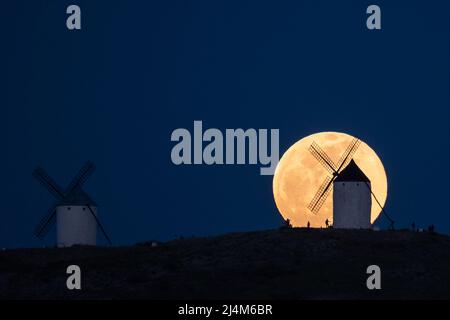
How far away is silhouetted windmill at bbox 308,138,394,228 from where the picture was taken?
115 m

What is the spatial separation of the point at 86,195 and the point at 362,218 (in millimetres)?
22842

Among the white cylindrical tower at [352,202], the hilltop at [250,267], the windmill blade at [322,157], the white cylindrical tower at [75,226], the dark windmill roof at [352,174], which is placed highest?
the windmill blade at [322,157]

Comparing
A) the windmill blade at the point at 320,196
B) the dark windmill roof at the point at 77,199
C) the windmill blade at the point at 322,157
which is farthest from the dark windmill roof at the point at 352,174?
the dark windmill roof at the point at 77,199

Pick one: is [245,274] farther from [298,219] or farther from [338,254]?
[298,219]

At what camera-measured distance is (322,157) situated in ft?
381

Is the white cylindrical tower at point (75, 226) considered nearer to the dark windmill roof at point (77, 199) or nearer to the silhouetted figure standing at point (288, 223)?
the dark windmill roof at point (77, 199)

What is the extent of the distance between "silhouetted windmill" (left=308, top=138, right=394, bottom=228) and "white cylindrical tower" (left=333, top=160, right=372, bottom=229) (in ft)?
6.11

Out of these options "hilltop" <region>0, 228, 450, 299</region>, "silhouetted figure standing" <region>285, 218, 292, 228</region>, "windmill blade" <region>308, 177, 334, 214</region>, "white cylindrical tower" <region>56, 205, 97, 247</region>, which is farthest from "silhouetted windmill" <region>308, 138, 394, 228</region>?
"white cylindrical tower" <region>56, 205, 97, 247</region>

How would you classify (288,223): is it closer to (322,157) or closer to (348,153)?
(322,157)

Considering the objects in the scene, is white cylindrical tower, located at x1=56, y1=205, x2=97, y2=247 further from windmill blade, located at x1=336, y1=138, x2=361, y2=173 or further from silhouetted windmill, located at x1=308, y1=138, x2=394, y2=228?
windmill blade, located at x1=336, y1=138, x2=361, y2=173

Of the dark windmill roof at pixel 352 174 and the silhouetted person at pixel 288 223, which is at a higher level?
the dark windmill roof at pixel 352 174

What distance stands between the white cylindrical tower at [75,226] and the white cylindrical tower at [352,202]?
19.4 metres

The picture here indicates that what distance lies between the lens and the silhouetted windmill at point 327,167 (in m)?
115
